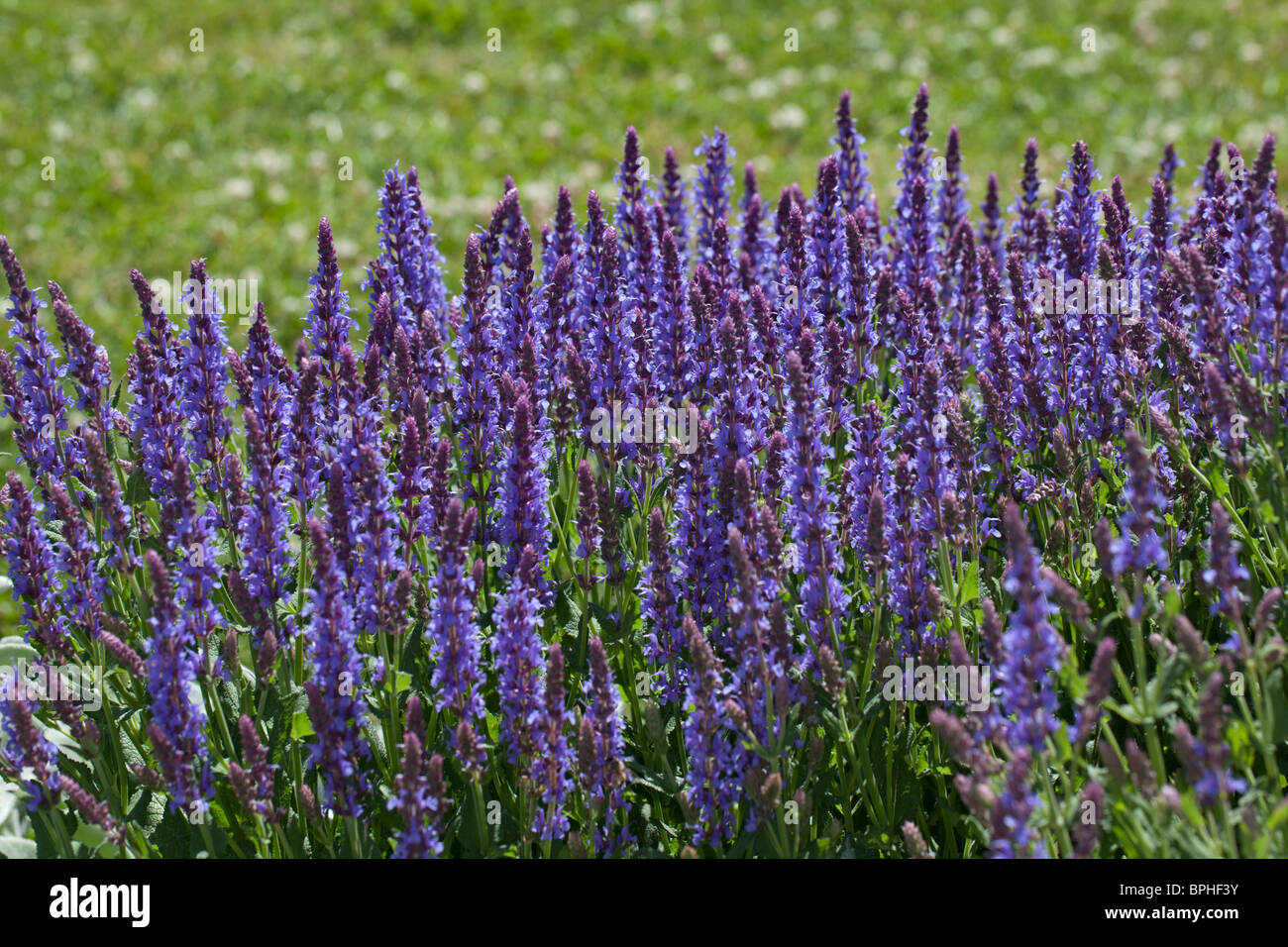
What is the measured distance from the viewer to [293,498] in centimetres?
435

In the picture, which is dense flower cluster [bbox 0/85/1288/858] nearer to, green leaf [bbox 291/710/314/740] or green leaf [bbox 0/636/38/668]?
green leaf [bbox 291/710/314/740]

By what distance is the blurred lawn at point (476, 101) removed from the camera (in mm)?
10266

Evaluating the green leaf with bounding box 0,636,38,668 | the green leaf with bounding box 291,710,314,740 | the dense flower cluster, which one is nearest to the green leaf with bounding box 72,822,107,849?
the dense flower cluster

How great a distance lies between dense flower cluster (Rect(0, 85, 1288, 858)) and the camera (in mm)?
3244

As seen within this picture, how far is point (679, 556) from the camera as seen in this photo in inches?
158

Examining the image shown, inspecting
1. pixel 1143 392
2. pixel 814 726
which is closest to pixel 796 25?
pixel 1143 392

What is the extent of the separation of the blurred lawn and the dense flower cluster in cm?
496

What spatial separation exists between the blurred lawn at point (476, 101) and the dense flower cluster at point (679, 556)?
4.96 metres

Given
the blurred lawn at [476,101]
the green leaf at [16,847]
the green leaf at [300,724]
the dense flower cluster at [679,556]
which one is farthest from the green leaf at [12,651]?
the blurred lawn at [476,101]

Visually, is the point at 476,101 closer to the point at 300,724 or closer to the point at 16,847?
the point at 300,724

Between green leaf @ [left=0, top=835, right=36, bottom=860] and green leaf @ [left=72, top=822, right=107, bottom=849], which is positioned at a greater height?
green leaf @ [left=72, top=822, right=107, bottom=849]

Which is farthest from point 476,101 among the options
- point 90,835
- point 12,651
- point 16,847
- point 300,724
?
point 90,835

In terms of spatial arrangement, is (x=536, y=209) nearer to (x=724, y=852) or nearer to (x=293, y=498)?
(x=293, y=498)
